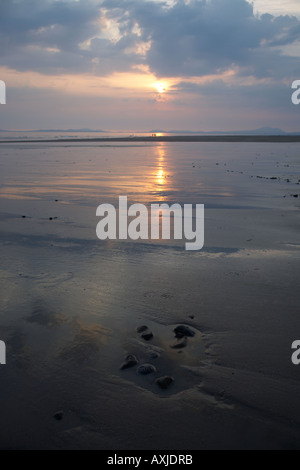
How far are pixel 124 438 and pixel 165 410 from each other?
1.54ft

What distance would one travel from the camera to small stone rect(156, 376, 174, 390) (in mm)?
3760

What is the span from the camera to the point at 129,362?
4.08m

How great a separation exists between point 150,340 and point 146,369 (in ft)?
1.95

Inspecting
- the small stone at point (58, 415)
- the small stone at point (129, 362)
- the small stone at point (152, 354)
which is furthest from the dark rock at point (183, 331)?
the small stone at point (58, 415)

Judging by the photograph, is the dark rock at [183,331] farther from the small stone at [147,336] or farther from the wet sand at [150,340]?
the small stone at [147,336]

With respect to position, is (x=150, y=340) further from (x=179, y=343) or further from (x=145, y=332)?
(x=179, y=343)

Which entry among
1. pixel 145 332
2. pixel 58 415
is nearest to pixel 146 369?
pixel 145 332

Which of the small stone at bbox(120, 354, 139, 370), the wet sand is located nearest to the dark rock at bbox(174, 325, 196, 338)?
the wet sand

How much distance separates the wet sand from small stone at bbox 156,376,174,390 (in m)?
0.09

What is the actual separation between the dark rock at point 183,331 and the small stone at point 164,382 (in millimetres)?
851

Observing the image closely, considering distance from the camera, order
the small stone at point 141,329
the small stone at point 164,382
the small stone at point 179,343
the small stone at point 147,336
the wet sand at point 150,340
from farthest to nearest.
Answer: the small stone at point 141,329 < the small stone at point 147,336 < the small stone at point 179,343 < the small stone at point 164,382 < the wet sand at point 150,340

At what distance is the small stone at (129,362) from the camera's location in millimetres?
4051

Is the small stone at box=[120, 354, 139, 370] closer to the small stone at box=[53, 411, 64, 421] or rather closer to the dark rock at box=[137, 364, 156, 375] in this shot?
the dark rock at box=[137, 364, 156, 375]
